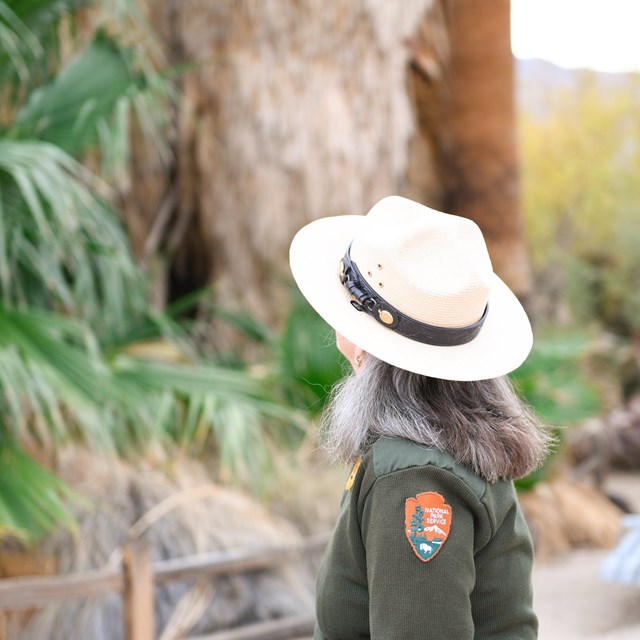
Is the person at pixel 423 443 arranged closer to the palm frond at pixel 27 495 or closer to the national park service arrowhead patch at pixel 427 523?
the national park service arrowhead patch at pixel 427 523

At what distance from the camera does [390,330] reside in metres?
1.48

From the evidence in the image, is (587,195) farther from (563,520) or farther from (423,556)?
(423,556)

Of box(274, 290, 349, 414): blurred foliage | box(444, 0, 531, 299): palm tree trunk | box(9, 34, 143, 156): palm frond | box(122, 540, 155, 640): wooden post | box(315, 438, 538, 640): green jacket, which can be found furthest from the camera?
box(444, 0, 531, 299): palm tree trunk

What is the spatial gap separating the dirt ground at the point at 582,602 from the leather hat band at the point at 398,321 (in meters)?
4.03

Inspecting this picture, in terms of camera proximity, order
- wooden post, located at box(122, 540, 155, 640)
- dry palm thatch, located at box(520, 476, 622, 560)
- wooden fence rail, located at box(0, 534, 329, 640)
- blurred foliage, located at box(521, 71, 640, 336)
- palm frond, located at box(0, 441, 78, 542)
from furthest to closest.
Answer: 1. blurred foliage, located at box(521, 71, 640, 336)
2. dry palm thatch, located at box(520, 476, 622, 560)
3. wooden post, located at box(122, 540, 155, 640)
4. wooden fence rail, located at box(0, 534, 329, 640)
5. palm frond, located at box(0, 441, 78, 542)

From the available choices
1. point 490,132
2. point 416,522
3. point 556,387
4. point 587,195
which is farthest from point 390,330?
point 587,195

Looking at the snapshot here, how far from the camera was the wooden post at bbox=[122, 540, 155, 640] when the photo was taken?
148 inches

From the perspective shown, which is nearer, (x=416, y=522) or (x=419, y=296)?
(x=416, y=522)

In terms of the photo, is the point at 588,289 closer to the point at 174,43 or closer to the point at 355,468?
the point at 174,43

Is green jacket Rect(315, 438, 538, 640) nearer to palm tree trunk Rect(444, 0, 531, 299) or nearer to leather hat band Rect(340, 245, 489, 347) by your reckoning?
leather hat band Rect(340, 245, 489, 347)

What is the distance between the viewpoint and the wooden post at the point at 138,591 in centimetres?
375

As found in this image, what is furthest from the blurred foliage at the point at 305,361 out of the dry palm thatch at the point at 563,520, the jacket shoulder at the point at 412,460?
the jacket shoulder at the point at 412,460

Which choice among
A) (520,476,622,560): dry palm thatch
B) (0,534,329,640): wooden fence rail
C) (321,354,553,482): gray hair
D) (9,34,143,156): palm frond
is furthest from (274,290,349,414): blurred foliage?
(321,354,553,482): gray hair

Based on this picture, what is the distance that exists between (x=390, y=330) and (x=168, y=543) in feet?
10.7
